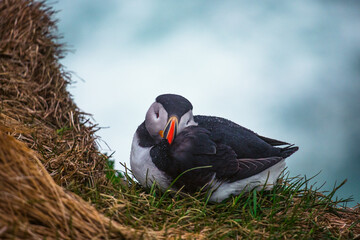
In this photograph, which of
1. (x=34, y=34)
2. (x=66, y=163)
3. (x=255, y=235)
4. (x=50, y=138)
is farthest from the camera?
(x=34, y=34)

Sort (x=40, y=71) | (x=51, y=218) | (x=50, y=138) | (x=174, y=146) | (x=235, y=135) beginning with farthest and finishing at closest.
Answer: (x=40, y=71) → (x=50, y=138) → (x=235, y=135) → (x=174, y=146) → (x=51, y=218)

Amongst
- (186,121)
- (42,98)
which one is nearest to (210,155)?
(186,121)

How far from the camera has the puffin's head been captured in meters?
2.48

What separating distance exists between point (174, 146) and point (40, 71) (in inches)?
119

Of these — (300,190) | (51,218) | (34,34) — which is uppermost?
(34,34)

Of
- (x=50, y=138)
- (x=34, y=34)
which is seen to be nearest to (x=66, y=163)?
(x=50, y=138)

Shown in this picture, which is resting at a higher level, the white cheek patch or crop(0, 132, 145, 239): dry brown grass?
the white cheek patch

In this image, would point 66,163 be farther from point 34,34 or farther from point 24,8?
point 24,8

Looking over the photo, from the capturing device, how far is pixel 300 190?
3.15 meters

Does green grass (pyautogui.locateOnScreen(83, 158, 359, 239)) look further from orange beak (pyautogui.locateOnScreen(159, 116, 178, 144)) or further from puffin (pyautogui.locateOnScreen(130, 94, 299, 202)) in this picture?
orange beak (pyautogui.locateOnScreen(159, 116, 178, 144))

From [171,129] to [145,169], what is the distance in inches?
16.8

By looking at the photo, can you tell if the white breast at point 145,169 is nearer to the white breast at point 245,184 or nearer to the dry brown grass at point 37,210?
the white breast at point 245,184

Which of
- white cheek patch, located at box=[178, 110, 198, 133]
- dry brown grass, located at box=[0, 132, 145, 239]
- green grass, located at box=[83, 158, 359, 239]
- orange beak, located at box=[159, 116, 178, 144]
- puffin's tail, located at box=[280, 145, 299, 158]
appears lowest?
dry brown grass, located at box=[0, 132, 145, 239]

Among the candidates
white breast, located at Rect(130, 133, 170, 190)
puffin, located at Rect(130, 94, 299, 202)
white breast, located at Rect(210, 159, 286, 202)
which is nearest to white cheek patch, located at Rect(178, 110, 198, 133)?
puffin, located at Rect(130, 94, 299, 202)
